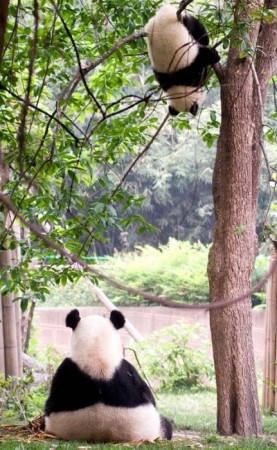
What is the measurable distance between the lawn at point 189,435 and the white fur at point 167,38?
2.22 m

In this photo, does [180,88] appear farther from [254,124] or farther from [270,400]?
[270,400]

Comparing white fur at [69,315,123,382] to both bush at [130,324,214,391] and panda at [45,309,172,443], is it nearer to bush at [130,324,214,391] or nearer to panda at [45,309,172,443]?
panda at [45,309,172,443]

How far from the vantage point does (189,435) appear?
5.37 m

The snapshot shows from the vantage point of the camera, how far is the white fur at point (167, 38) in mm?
4746

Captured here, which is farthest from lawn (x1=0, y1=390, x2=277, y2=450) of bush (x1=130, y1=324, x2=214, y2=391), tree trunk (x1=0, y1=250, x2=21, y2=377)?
tree trunk (x1=0, y1=250, x2=21, y2=377)

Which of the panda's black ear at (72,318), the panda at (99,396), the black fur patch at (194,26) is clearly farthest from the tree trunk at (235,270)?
the panda's black ear at (72,318)

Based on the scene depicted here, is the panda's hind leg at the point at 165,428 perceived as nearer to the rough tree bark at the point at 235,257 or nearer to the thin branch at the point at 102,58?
the rough tree bark at the point at 235,257

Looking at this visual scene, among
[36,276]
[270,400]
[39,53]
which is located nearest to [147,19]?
[39,53]

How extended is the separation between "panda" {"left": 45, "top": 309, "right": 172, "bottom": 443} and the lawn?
13cm

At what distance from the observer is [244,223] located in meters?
5.32

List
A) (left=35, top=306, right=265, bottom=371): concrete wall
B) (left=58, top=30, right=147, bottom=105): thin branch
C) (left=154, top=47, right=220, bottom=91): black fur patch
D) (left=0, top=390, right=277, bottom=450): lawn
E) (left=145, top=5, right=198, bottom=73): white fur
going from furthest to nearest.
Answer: (left=35, top=306, right=265, bottom=371): concrete wall → (left=154, top=47, right=220, bottom=91): black fur patch → (left=145, top=5, right=198, bottom=73): white fur → (left=58, top=30, right=147, bottom=105): thin branch → (left=0, top=390, right=277, bottom=450): lawn

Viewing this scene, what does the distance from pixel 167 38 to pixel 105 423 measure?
232 centimetres

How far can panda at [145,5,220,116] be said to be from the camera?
4.75m

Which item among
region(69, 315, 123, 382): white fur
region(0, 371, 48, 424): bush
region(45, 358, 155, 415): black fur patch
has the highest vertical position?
region(69, 315, 123, 382): white fur
